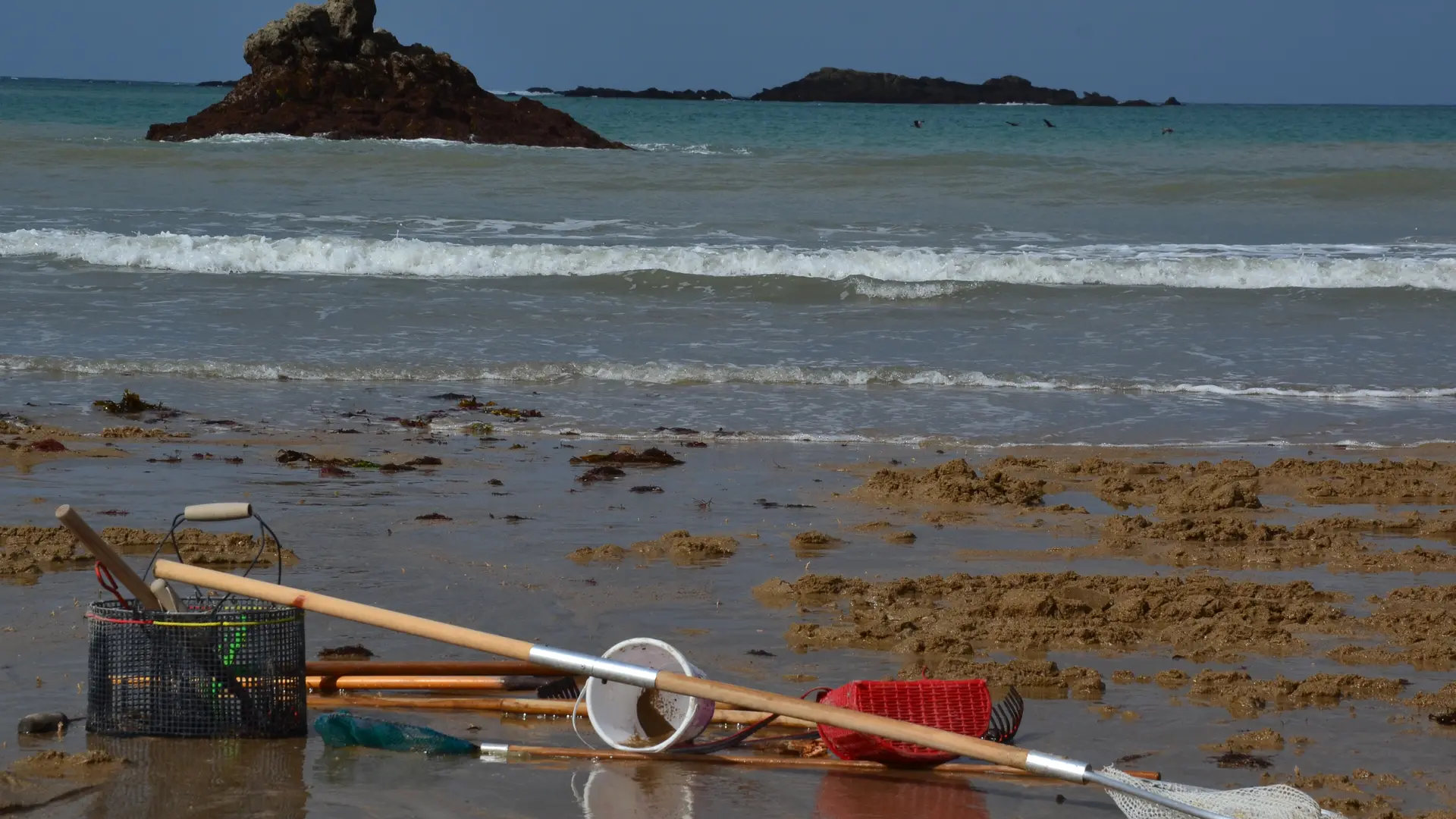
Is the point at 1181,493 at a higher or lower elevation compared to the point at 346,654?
higher

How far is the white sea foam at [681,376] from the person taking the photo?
11.6 metres

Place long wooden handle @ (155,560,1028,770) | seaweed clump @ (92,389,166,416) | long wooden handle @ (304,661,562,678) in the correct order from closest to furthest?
long wooden handle @ (155,560,1028,770), long wooden handle @ (304,661,562,678), seaweed clump @ (92,389,166,416)

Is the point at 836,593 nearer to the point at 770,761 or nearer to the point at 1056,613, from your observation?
the point at 1056,613

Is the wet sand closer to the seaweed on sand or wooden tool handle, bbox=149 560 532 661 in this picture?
the seaweed on sand

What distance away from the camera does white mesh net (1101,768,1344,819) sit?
3701 millimetres

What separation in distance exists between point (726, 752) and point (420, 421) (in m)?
5.97

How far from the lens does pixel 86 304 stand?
1483cm

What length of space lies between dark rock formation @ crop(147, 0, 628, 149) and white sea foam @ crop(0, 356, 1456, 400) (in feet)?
88.2

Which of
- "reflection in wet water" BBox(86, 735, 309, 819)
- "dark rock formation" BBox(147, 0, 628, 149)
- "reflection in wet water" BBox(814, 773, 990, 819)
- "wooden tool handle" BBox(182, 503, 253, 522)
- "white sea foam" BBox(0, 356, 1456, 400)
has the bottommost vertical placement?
"reflection in wet water" BBox(814, 773, 990, 819)

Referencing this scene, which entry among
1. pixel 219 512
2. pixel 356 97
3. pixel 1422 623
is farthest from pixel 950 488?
pixel 356 97

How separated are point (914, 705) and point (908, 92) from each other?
10966cm

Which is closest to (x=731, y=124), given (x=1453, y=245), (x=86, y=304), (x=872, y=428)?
(x=1453, y=245)

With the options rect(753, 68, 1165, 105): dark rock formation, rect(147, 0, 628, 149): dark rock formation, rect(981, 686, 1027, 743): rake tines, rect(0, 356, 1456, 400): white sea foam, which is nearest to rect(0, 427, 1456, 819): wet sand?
rect(981, 686, 1027, 743): rake tines

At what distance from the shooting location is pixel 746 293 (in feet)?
54.1
